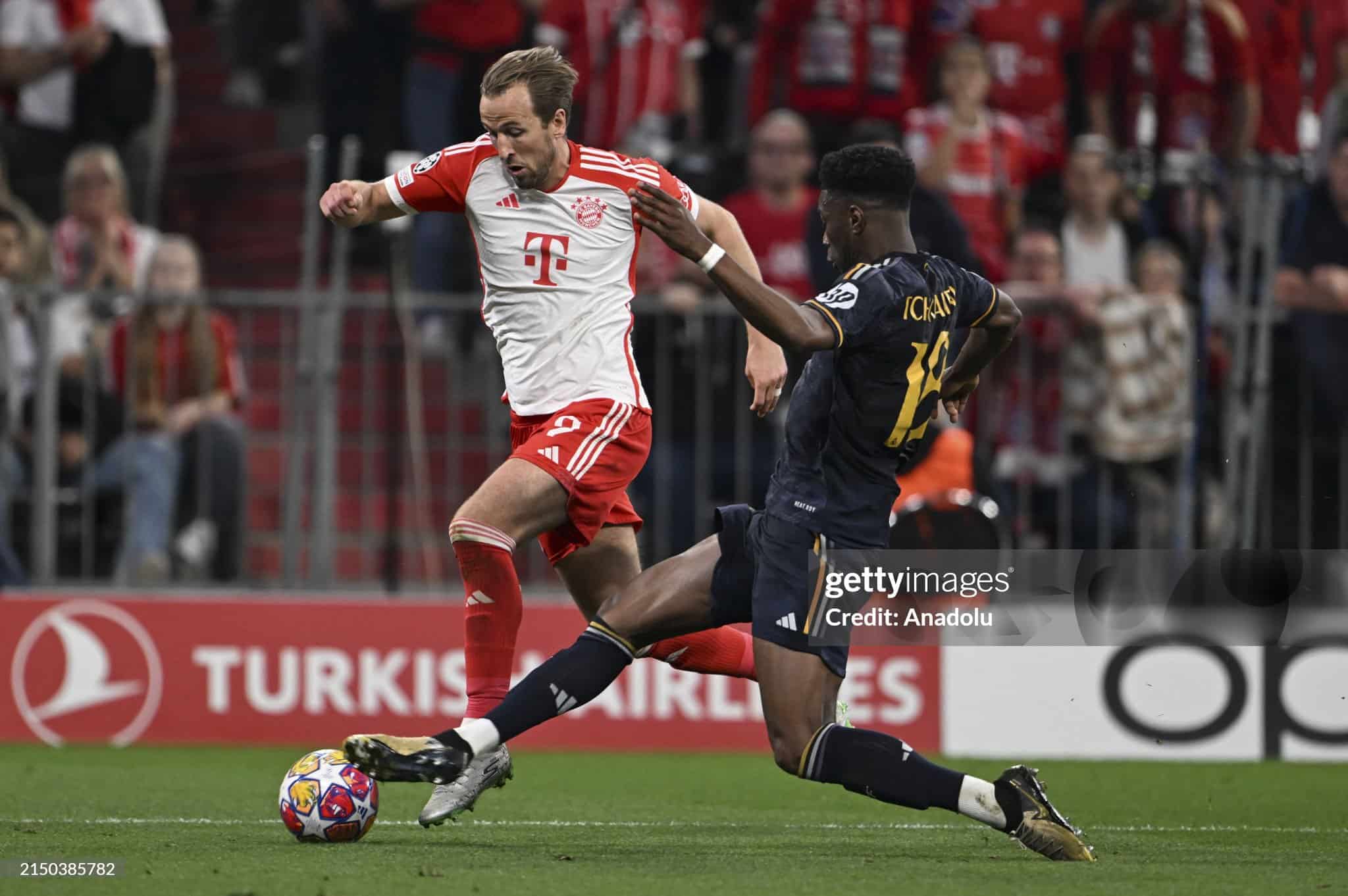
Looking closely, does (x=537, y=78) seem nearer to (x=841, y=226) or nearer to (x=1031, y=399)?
(x=841, y=226)

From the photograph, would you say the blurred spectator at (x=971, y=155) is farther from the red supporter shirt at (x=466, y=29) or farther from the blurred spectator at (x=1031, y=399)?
the red supporter shirt at (x=466, y=29)

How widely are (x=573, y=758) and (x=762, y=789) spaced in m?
1.75

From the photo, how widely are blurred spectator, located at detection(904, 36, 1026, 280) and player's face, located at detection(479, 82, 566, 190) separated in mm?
5052

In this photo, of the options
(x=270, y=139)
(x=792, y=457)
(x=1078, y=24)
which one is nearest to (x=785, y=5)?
(x=1078, y=24)

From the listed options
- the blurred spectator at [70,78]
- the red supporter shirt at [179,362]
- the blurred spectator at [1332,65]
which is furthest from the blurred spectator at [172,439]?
the blurred spectator at [1332,65]

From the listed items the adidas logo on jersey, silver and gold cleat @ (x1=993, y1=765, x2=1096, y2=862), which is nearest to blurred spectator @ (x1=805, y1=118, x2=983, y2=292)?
the adidas logo on jersey

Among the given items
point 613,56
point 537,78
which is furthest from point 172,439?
point 537,78

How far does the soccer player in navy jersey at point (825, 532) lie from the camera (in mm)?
6113

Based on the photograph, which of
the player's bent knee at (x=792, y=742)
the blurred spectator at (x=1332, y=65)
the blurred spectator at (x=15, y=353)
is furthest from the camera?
the blurred spectator at (x=1332, y=65)

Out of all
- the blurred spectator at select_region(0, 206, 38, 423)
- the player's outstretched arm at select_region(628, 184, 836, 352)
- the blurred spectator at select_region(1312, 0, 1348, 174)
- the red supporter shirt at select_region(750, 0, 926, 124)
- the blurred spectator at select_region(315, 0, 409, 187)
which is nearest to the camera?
the player's outstretched arm at select_region(628, 184, 836, 352)

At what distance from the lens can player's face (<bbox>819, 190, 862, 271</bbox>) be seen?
637 cm

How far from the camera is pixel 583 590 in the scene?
735cm

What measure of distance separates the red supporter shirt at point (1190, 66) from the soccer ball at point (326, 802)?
8.08 m

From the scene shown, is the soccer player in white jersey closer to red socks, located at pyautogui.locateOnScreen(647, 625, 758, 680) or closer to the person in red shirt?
red socks, located at pyautogui.locateOnScreen(647, 625, 758, 680)
